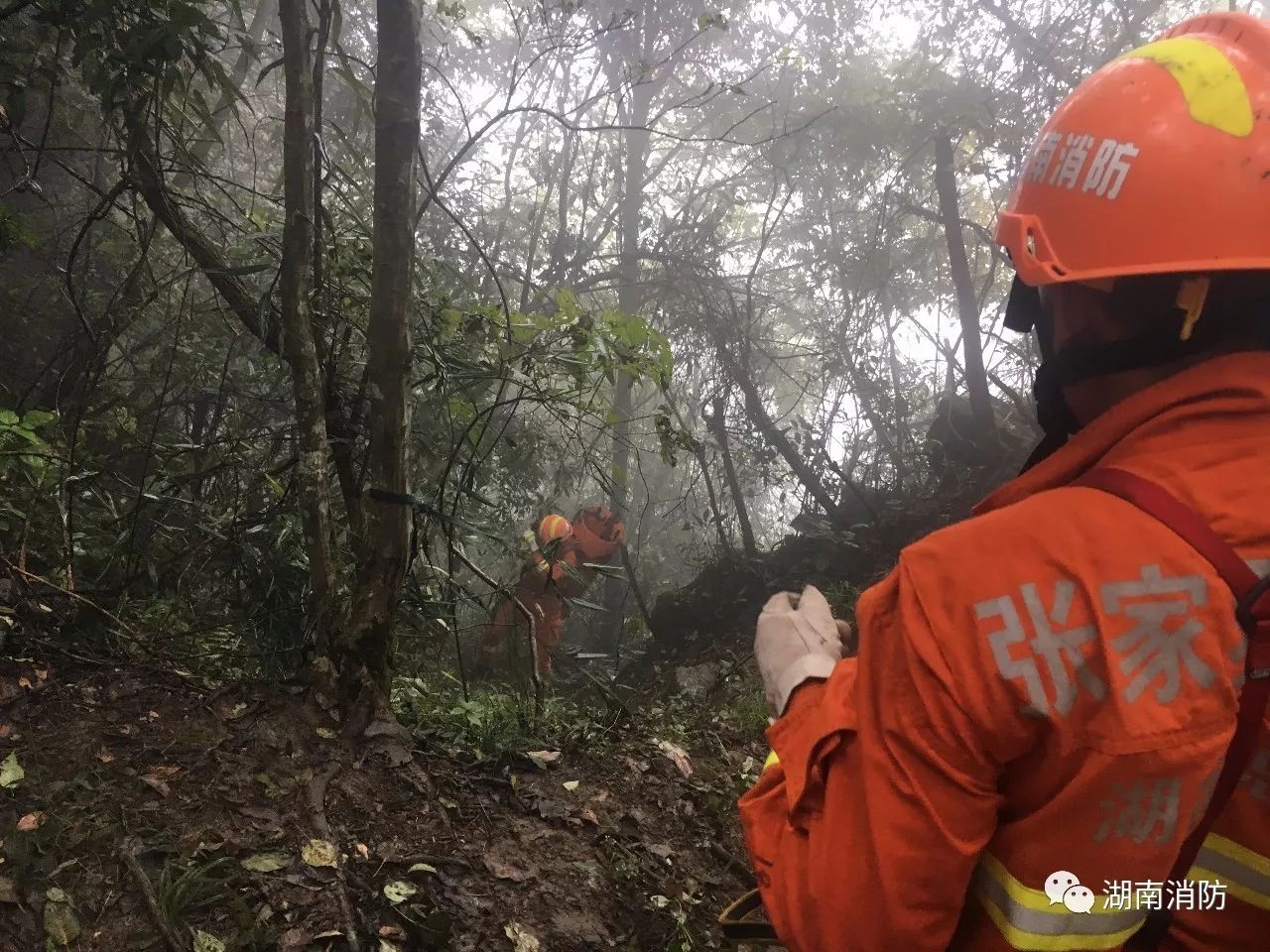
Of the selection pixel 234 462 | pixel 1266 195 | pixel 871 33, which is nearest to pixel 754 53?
pixel 871 33

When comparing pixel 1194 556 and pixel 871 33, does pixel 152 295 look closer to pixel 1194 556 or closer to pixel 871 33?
pixel 1194 556

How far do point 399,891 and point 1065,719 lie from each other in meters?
1.78

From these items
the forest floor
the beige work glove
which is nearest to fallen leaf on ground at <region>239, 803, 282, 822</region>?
the forest floor

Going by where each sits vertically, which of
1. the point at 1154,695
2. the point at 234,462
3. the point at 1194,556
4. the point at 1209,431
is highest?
the point at 234,462

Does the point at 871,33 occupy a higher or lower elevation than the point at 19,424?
higher

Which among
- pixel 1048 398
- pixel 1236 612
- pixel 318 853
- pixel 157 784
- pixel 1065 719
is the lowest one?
pixel 318 853

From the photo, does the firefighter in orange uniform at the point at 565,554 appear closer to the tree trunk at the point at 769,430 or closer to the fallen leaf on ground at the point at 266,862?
the tree trunk at the point at 769,430

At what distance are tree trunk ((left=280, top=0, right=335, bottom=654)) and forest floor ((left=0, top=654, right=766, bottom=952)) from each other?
466 millimetres

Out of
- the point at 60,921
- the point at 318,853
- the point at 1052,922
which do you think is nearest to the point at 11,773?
the point at 60,921

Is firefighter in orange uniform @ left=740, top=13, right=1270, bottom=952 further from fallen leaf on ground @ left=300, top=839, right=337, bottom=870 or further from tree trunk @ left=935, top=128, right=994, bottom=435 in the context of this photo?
tree trunk @ left=935, top=128, right=994, bottom=435

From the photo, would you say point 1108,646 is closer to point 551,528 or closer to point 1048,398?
point 1048,398

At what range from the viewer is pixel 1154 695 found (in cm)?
81

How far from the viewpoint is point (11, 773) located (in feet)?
6.24

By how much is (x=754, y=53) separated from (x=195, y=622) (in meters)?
13.3
